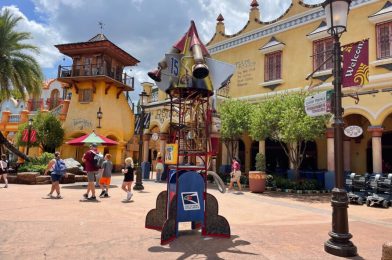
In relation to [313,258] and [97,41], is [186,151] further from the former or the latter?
[97,41]

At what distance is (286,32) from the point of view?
18.0 meters

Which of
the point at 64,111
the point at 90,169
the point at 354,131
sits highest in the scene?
the point at 64,111

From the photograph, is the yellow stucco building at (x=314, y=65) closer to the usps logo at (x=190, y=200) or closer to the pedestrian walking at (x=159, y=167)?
the pedestrian walking at (x=159, y=167)

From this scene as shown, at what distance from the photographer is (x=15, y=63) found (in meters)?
19.0

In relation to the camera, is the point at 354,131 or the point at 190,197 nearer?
the point at 190,197

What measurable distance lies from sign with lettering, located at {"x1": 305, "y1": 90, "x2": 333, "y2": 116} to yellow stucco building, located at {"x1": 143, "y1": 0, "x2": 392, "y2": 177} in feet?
23.0

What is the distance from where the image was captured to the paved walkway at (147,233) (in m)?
5.06

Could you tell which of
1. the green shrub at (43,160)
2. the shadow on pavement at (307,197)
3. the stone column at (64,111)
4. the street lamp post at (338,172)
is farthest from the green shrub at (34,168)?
the street lamp post at (338,172)

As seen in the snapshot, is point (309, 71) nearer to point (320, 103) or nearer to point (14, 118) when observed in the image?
point (320, 103)

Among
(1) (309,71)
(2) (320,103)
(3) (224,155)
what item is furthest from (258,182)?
(2) (320,103)

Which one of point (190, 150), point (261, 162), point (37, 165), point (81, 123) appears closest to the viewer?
point (190, 150)

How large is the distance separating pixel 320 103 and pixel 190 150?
2.73 meters

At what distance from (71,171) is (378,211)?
1453 centimetres

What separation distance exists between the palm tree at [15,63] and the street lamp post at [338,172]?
18.1 m
